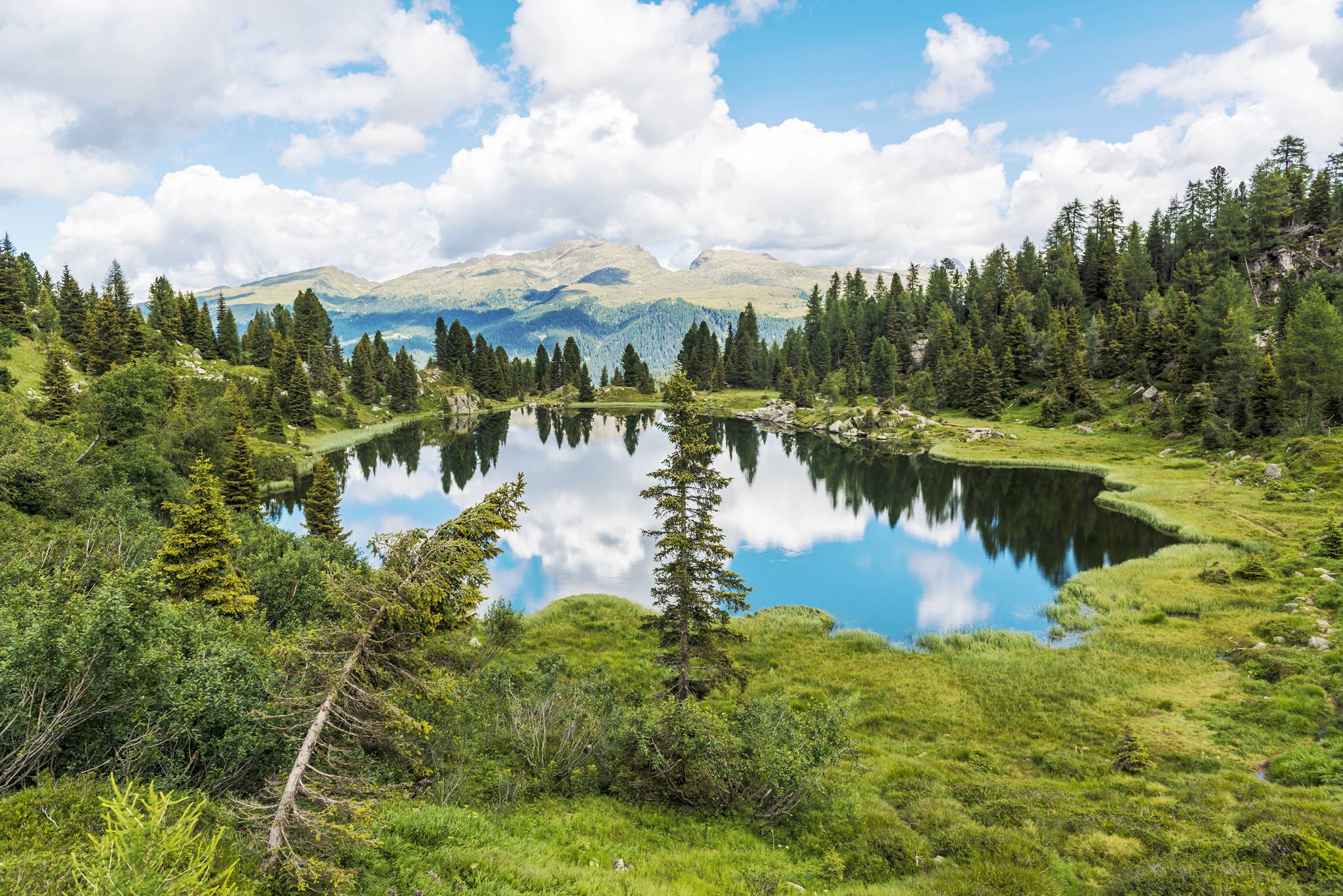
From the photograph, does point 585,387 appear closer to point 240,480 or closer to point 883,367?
point 883,367

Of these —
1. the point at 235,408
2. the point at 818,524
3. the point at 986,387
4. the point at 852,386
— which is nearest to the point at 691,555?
the point at 818,524

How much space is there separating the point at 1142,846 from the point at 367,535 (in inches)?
2179

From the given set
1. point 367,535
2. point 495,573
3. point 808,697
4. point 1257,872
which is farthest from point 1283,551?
point 367,535

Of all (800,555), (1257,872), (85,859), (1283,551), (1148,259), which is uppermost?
(1148,259)

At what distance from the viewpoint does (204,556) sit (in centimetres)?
2480

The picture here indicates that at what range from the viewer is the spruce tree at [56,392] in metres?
58.6

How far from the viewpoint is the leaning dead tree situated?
10227mm

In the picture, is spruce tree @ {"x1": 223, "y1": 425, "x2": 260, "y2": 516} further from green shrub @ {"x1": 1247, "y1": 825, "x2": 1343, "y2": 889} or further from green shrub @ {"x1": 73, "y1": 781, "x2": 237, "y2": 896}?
green shrub @ {"x1": 1247, "y1": 825, "x2": 1343, "y2": 889}

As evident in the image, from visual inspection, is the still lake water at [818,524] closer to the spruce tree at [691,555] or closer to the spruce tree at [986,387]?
the spruce tree at [691,555]

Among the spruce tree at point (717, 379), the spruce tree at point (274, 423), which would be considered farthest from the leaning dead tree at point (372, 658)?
the spruce tree at point (717, 379)

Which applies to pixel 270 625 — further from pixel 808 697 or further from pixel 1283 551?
pixel 1283 551

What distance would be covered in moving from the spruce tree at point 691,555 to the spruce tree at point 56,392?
66471mm

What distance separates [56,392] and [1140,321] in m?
151

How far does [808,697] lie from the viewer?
25.4m
